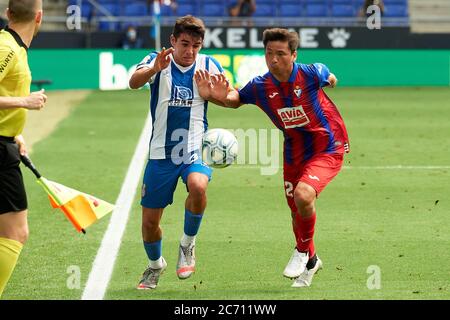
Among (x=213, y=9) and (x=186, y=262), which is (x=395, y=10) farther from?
(x=186, y=262)

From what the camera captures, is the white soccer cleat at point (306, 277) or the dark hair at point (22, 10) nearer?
the dark hair at point (22, 10)

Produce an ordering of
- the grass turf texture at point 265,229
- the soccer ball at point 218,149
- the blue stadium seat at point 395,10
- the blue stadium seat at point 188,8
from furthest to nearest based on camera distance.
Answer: the blue stadium seat at point 395,10 → the blue stadium seat at point 188,8 → the soccer ball at point 218,149 → the grass turf texture at point 265,229

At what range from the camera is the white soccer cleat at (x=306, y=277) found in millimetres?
8266

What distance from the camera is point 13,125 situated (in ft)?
23.7

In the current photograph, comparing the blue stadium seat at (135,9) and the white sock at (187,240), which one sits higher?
the white sock at (187,240)

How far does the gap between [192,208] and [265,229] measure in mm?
2347

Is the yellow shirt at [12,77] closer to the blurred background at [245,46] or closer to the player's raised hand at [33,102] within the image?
the player's raised hand at [33,102]

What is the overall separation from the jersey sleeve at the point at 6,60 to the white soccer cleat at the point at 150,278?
2154mm

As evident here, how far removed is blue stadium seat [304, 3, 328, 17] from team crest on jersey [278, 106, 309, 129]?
22018 millimetres

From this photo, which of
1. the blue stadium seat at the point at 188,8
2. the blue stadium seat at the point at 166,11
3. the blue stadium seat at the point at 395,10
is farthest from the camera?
the blue stadium seat at the point at 395,10

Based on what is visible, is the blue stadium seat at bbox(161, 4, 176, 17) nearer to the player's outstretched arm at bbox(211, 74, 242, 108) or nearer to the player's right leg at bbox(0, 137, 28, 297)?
the player's outstretched arm at bbox(211, 74, 242, 108)

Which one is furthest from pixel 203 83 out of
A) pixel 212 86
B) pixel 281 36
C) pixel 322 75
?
pixel 322 75

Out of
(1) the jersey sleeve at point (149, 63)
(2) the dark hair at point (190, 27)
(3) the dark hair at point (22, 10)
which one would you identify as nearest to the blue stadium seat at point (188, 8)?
(1) the jersey sleeve at point (149, 63)

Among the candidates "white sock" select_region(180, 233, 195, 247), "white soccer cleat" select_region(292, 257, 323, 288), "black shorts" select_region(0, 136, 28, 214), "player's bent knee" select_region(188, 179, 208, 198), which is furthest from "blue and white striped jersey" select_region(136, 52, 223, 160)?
"black shorts" select_region(0, 136, 28, 214)
